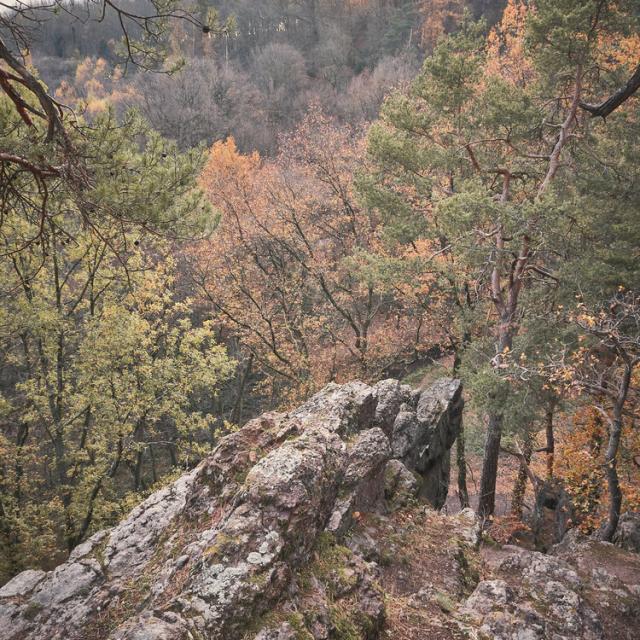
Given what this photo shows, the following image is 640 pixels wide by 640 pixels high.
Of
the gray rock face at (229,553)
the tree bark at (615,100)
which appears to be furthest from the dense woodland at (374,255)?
the gray rock face at (229,553)

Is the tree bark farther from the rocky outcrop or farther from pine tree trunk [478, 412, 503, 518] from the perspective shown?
the rocky outcrop

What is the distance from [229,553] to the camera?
456cm

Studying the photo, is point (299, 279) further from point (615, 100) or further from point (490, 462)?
point (615, 100)

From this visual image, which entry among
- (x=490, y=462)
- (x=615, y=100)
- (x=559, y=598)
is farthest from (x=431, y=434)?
(x=615, y=100)

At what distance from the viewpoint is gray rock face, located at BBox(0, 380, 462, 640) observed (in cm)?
420

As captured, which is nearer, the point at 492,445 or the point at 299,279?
the point at 492,445

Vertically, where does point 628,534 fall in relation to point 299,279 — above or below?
below

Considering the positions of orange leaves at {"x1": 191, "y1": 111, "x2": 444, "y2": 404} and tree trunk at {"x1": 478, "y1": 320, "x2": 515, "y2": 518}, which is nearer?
tree trunk at {"x1": 478, "y1": 320, "x2": 515, "y2": 518}

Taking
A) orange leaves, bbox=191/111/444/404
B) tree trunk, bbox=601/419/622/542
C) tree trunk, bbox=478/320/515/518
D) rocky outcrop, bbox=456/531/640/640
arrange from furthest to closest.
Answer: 1. orange leaves, bbox=191/111/444/404
2. tree trunk, bbox=478/320/515/518
3. tree trunk, bbox=601/419/622/542
4. rocky outcrop, bbox=456/531/640/640

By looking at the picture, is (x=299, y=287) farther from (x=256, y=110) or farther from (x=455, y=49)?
(x=256, y=110)

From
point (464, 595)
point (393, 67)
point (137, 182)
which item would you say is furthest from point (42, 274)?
point (393, 67)

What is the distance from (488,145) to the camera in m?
13.5

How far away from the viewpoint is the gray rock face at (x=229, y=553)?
4.20 meters

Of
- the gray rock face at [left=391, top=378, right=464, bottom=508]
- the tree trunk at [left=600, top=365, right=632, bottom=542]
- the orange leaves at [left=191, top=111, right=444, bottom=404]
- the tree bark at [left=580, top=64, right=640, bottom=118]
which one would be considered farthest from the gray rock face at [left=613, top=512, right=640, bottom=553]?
the tree bark at [left=580, top=64, right=640, bottom=118]
